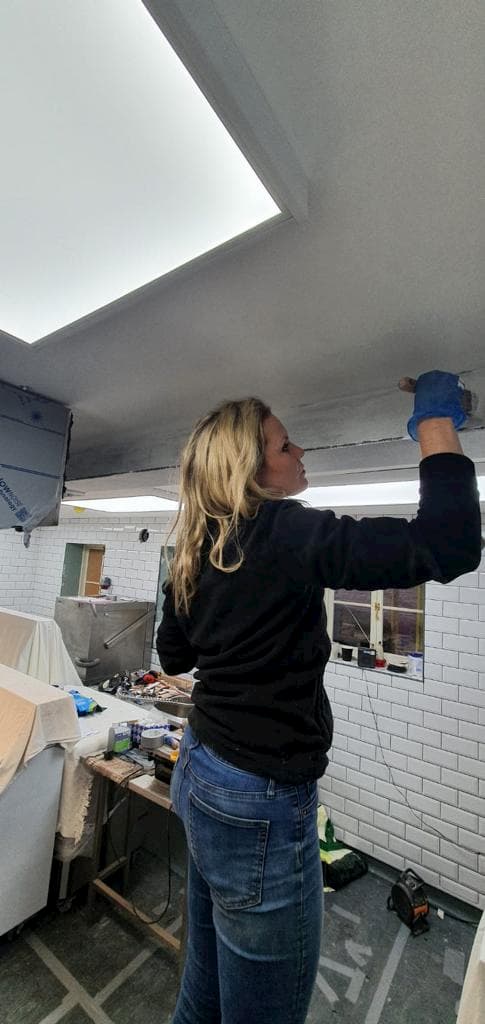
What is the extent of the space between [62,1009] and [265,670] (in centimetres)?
227

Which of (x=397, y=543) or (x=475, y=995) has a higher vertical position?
(x=397, y=543)

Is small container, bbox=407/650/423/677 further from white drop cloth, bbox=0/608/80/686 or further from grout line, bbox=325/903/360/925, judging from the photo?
white drop cloth, bbox=0/608/80/686

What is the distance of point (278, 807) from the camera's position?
2.29ft

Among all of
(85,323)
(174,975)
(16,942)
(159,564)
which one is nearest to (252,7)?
(85,323)

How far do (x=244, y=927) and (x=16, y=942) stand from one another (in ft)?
7.65

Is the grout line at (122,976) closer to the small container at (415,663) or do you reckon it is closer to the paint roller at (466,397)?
the small container at (415,663)

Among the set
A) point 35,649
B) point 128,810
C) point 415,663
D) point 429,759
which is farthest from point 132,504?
point 429,759

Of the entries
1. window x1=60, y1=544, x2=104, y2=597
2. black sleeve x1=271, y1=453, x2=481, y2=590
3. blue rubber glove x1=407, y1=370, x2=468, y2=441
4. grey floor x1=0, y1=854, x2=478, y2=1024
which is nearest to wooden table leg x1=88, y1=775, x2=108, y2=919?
grey floor x1=0, y1=854, x2=478, y2=1024

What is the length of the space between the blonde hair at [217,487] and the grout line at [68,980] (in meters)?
2.17

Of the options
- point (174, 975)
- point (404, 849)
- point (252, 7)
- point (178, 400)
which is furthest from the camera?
point (404, 849)

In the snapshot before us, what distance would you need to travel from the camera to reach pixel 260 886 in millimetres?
673

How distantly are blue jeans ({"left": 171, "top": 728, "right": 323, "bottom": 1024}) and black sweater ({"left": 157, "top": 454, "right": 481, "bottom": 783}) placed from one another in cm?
5

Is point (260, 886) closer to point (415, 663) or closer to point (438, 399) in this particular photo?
point (438, 399)

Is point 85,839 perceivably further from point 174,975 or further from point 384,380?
point 384,380
